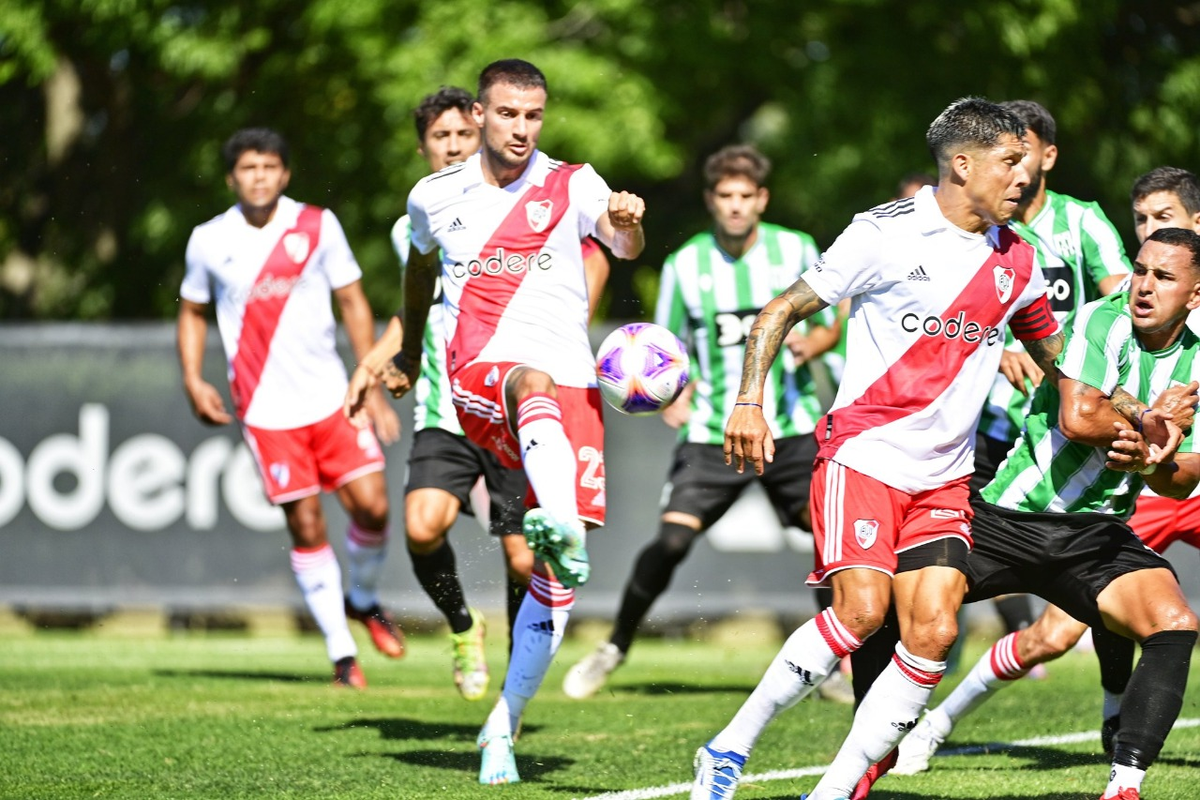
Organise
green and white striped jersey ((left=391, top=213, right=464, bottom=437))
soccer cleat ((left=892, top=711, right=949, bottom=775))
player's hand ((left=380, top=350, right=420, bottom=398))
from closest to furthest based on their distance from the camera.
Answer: soccer cleat ((left=892, top=711, right=949, bottom=775)) → player's hand ((left=380, top=350, right=420, bottom=398)) → green and white striped jersey ((left=391, top=213, right=464, bottom=437))

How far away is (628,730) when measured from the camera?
7680 mm

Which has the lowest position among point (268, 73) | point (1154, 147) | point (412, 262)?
point (412, 262)

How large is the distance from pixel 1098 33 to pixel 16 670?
1161cm

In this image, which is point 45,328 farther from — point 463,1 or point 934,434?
point 934,434

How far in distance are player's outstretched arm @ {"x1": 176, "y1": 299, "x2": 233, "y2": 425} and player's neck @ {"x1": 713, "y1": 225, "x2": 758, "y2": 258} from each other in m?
2.78

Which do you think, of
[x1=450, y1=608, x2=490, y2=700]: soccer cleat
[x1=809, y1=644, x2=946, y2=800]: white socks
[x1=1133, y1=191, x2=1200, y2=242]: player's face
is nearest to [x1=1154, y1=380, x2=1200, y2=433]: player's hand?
[x1=809, y1=644, x2=946, y2=800]: white socks

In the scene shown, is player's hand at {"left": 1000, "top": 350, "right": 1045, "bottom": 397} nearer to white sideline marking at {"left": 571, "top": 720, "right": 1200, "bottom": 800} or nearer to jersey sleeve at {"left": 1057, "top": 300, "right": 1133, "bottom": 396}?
jersey sleeve at {"left": 1057, "top": 300, "right": 1133, "bottom": 396}

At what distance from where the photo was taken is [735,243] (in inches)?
353

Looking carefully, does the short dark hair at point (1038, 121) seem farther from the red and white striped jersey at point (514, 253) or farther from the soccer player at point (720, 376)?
the soccer player at point (720, 376)

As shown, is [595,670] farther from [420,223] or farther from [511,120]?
[511,120]

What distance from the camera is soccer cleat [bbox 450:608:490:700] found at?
7.90 metres

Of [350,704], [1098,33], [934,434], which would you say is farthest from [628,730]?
[1098,33]

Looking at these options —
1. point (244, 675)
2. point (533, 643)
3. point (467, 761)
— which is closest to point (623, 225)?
point (533, 643)

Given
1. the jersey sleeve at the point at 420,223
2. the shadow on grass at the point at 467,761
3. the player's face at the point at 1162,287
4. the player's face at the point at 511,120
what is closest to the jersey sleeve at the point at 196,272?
the jersey sleeve at the point at 420,223
